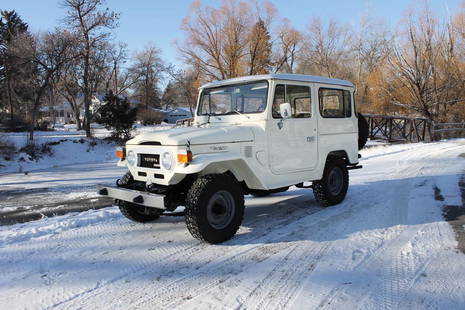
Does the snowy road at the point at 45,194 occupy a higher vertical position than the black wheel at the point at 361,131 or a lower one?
lower

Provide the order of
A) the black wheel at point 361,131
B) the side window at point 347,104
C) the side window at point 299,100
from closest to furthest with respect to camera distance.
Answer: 1. the side window at point 299,100
2. the side window at point 347,104
3. the black wheel at point 361,131

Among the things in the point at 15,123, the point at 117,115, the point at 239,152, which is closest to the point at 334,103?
the point at 239,152

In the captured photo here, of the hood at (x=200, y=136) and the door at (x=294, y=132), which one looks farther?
the door at (x=294, y=132)

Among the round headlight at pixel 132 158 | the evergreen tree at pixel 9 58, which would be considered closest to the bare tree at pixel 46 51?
the evergreen tree at pixel 9 58

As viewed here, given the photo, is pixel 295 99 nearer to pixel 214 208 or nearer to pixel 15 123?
pixel 214 208

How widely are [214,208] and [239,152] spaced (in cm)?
81

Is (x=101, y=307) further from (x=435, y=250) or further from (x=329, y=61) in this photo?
→ (x=329, y=61)

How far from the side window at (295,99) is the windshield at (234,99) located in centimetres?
20

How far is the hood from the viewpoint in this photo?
13.9 ft

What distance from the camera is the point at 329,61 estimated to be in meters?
40.5

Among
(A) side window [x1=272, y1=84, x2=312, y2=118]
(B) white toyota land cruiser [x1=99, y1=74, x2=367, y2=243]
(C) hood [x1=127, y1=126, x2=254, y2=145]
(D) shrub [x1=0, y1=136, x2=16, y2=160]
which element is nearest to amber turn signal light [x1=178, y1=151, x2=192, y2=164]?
(B) white toyota land cruiser [x1=99, y1=74, x2=367, y2=243]

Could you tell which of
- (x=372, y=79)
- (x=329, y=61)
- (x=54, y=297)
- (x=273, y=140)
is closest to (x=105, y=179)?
(x=273, y=140)

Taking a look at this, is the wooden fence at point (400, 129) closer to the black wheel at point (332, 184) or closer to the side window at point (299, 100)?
the black wheel at point (332, 184)

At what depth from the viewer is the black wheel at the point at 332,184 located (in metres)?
5.97
